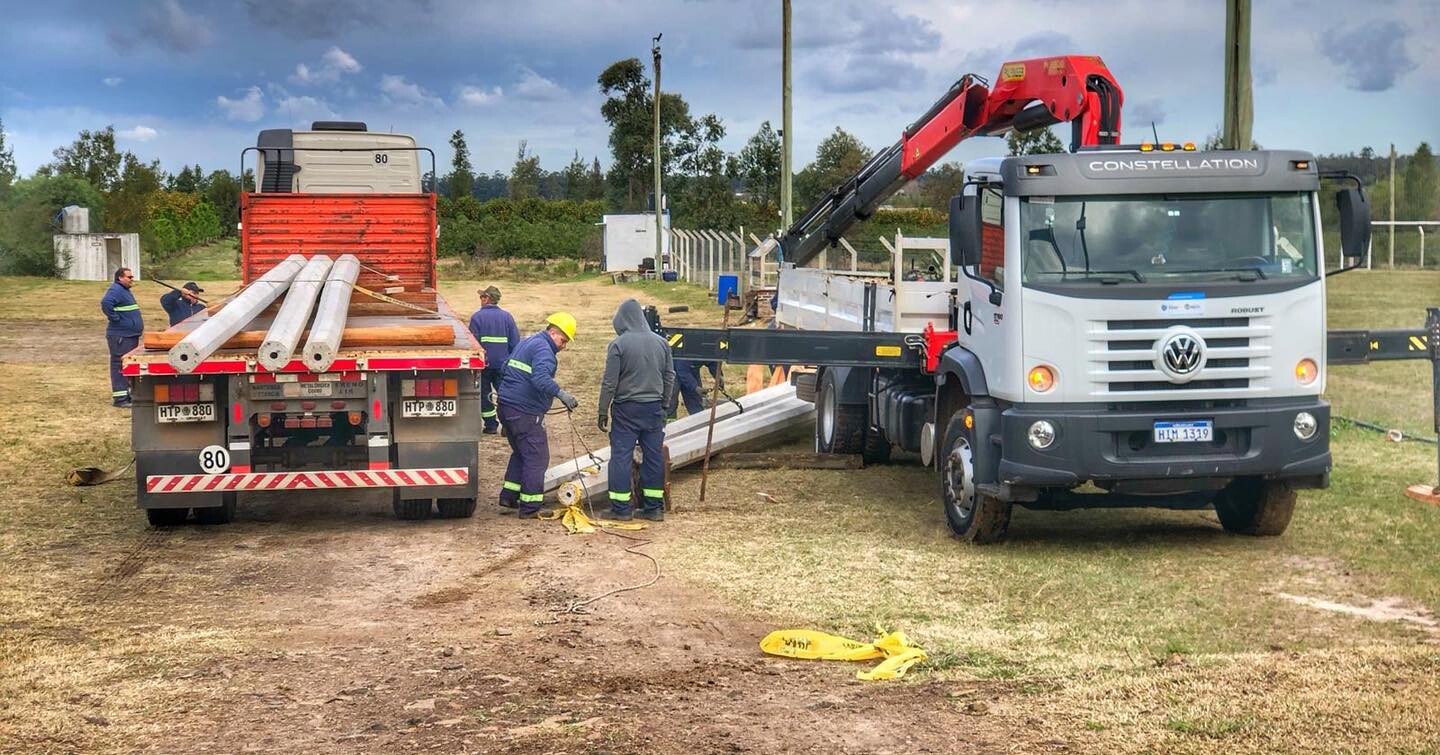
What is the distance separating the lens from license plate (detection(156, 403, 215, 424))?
1101 cm

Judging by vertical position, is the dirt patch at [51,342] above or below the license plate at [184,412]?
below

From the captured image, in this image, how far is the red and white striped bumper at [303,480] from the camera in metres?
11.1

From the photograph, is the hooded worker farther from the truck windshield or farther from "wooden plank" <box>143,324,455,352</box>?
the truck windshield

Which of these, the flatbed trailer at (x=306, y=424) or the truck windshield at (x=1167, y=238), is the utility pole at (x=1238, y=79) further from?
the flatbed trailer at (x=306, y=424)

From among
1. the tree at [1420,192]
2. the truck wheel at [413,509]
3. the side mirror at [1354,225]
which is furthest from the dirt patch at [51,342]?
the tree at [1420,192]

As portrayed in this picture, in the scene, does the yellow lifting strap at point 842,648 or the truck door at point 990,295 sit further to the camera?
the truck door at point 990,295

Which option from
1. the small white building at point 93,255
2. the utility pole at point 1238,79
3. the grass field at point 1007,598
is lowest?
the grass field at point 1007,598

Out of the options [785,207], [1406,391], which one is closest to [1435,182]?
[785,207]

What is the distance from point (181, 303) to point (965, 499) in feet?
42.3

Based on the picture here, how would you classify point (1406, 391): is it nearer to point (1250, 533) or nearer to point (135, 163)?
point (1250, 533)

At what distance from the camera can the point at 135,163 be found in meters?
87.6

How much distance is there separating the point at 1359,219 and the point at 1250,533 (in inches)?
98.9

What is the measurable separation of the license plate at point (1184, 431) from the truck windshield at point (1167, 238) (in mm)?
951

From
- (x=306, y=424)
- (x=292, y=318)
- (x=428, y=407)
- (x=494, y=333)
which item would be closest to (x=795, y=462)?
(x=494, y=333)
